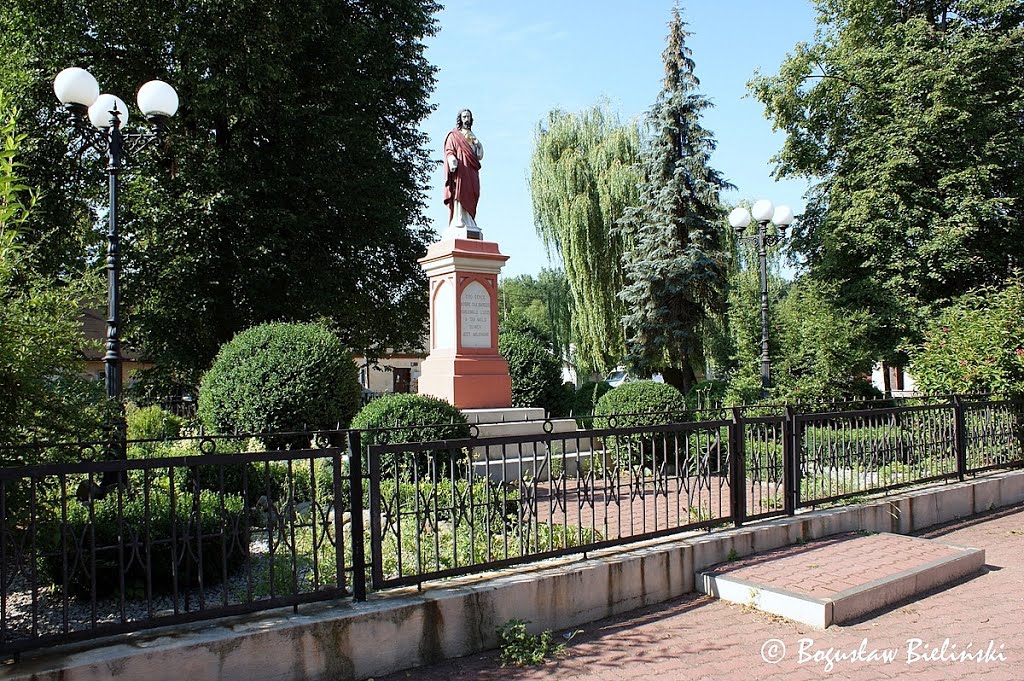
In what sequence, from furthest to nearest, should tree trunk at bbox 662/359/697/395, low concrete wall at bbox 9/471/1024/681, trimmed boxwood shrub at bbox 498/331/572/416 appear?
tree trunk at bbox 662/359/697/395
trimmed boxwood shrub at bbox 498/331/572/416
low concrete wall at bbox 9/471/1024/681

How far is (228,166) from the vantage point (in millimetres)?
15883

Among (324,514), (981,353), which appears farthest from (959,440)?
(324,514)

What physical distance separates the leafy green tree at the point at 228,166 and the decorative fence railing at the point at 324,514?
28.9ft

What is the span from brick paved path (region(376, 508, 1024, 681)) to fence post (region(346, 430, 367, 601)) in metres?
0.56

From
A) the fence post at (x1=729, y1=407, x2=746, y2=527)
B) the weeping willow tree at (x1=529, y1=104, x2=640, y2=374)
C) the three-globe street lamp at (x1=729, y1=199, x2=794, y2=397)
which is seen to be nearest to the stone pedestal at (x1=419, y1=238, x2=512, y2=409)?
the three-globe street lamp at (x1=729, y1=199, x2=794, y2=397)

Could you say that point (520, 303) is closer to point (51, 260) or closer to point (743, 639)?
point (51, 260)

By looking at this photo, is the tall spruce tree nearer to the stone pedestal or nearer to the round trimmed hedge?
the round trimmed hedge

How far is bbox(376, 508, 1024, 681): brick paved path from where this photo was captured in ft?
13.8

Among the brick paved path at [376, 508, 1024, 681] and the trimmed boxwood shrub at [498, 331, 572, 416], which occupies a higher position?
the trimmed boxwood shrub at [498, 331, 572, 416]

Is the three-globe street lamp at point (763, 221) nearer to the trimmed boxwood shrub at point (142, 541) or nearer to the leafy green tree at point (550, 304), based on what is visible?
the trimmed boxwood shrub at point (142, 541)

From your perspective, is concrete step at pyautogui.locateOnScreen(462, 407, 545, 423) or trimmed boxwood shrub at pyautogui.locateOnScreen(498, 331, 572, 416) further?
trimmed boxwood shrub at pyautogui.locateOnScreen(498, 331, 572, 416)

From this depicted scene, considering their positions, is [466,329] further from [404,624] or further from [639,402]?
[404,624]

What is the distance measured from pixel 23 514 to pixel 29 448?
364 millimetres

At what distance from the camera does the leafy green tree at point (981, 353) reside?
33.3ft
